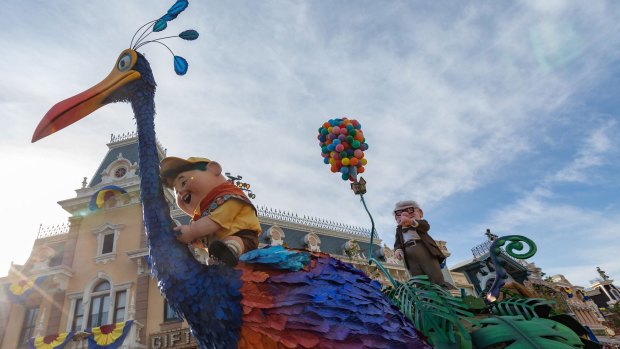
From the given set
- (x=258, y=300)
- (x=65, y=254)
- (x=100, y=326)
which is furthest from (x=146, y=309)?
(x=258, y=300)

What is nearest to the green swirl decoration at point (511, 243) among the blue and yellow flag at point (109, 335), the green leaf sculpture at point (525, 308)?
the green leaf sculpture at point (525, 308)

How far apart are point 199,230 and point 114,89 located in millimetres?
1440

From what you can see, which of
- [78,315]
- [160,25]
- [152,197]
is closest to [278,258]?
[152,197]

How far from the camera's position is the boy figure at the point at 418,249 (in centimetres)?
325

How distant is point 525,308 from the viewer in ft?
8.41

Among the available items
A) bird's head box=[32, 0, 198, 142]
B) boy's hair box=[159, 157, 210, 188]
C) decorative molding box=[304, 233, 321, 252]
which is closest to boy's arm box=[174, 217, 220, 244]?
boy's hair box=[159, 157, 210, 188]

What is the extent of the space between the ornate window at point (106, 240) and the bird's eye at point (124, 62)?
461 inches

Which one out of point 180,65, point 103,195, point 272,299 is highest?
point 103,195

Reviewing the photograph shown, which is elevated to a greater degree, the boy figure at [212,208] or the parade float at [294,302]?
the boy figure at [212,208]

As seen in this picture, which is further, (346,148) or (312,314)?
(346,148)

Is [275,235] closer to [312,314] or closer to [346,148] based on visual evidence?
[346,148]

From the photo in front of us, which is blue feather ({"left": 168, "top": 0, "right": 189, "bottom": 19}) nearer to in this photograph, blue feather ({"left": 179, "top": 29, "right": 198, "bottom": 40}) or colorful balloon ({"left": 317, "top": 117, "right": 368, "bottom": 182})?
blue feather ({"left": 179, "top": 29, "right": 198, "bottom": 40})

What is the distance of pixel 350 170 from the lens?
3.72 meters

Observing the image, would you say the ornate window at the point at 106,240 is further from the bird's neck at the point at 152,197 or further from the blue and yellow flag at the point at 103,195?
the bird's neck at the point at 152,197
